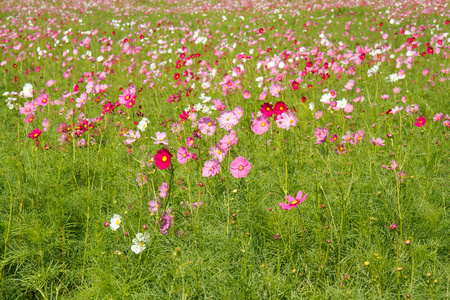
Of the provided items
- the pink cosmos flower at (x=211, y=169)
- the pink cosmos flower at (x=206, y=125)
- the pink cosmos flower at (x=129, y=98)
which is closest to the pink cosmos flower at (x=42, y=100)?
the pink cosmos flower at (x=129, y=98)

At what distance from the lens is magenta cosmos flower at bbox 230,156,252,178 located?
1.50m

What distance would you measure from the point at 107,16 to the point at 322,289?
1151 cm

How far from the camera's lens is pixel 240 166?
152cm

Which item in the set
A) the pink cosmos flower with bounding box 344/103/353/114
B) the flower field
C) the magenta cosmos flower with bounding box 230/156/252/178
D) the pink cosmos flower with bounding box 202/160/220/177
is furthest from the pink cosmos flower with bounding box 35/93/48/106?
the pink cosmos flower with bounding box 344/103/353/114

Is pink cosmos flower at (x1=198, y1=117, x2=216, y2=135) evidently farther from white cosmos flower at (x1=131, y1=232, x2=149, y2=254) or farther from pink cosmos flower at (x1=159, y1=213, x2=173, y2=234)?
white cosmos flower at (x1=131, y1=232, x2=149, y2=254)

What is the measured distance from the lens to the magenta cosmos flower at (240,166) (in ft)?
4.92

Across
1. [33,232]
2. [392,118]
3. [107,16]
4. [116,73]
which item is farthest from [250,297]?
[107,16]

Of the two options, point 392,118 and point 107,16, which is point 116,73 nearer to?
point 392,118

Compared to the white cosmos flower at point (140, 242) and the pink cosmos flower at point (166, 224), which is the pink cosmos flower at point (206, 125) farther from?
the white cosmos flower at point (140, 242)

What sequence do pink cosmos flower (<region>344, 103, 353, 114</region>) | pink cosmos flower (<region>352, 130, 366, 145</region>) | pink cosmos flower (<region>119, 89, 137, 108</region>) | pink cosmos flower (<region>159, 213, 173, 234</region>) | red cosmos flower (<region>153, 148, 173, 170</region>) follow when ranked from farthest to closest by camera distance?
pink cosmos flower (<region>344, 103, 353, 114</region>), pink cosmos flower (<region>352, 130, 366, 145</region>), pink cosmos flower (<region>119, 89, 137, 108</region>), pink cosmos flower (<region>159, 213, 173, 234</region>), red cosmos flower (<region>153, 148, 173, 170</region>)

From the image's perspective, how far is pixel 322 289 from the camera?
128cm

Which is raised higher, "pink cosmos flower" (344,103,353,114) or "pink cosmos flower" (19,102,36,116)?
"pink cosmos flower" (19,102,36,116)

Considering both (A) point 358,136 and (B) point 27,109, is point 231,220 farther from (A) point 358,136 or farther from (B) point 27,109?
(B) point 27,109

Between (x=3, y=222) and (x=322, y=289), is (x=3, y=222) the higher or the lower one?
the higher one
